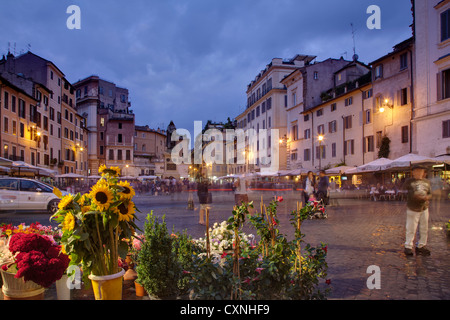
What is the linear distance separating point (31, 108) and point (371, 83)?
35273 mm

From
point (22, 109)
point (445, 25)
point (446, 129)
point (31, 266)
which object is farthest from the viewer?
point (22, 109)

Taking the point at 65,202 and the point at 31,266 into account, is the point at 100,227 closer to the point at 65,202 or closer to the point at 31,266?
the point at 65,202

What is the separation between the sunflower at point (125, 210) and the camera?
12.0ft

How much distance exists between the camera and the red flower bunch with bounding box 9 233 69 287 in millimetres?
3680

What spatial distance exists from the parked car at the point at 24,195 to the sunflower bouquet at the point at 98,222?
1387cm

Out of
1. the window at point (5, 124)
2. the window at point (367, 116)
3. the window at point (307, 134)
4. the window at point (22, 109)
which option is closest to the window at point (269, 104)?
the window at point (307, 134)

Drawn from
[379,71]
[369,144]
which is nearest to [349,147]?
[369,144]

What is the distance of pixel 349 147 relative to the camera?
122 feet

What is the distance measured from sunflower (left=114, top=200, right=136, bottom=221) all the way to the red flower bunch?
913mm

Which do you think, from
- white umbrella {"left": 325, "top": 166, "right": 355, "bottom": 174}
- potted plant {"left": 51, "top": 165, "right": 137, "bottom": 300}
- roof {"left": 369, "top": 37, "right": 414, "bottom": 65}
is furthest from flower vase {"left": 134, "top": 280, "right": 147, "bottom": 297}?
roof {"left": 369, "top": 37, "right": 414, "bottom": 65}

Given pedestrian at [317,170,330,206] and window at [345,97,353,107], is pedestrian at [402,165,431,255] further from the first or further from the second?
window at [345,97,353,107]

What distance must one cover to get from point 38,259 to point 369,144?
1348 inches

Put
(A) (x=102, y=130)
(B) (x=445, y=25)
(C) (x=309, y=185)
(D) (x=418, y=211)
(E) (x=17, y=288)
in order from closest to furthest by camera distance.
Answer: (E) (x=17, y=288) → (D) (x=418, y=211) → (C) (x=309, y=185) → (B) (x=445, y=25) → (A) (x=102, y=130)
